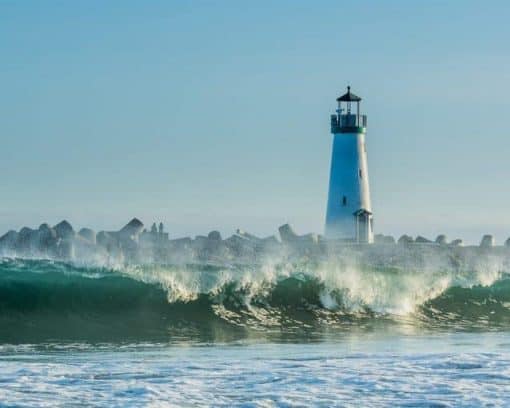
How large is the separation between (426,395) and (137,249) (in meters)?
30.1

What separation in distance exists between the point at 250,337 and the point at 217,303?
11.7 feet

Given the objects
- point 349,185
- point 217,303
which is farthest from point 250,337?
point 349,185

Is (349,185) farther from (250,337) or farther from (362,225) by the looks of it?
(250,337)

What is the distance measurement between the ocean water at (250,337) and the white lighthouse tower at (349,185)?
6177 millimetres

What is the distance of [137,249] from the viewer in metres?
41.1

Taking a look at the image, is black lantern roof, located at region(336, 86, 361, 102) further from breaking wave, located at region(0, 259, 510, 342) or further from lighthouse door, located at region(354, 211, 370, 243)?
breaking wave, located at region(0, 259, 510, 342)

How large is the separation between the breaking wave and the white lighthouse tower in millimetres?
9069

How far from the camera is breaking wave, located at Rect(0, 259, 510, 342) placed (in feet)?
61.8

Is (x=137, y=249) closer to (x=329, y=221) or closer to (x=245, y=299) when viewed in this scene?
(x=329, y=221)

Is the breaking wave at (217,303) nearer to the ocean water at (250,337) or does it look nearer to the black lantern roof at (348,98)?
the ocean water at (250,337)

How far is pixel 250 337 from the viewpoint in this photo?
18.3 metres

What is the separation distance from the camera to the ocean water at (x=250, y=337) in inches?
455

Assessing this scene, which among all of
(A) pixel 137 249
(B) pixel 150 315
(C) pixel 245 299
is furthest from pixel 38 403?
(A) pixel 137 249

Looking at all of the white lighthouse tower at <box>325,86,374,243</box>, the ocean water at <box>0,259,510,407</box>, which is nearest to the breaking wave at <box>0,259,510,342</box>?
the ocean water at <box>0,259,510,407</box>
